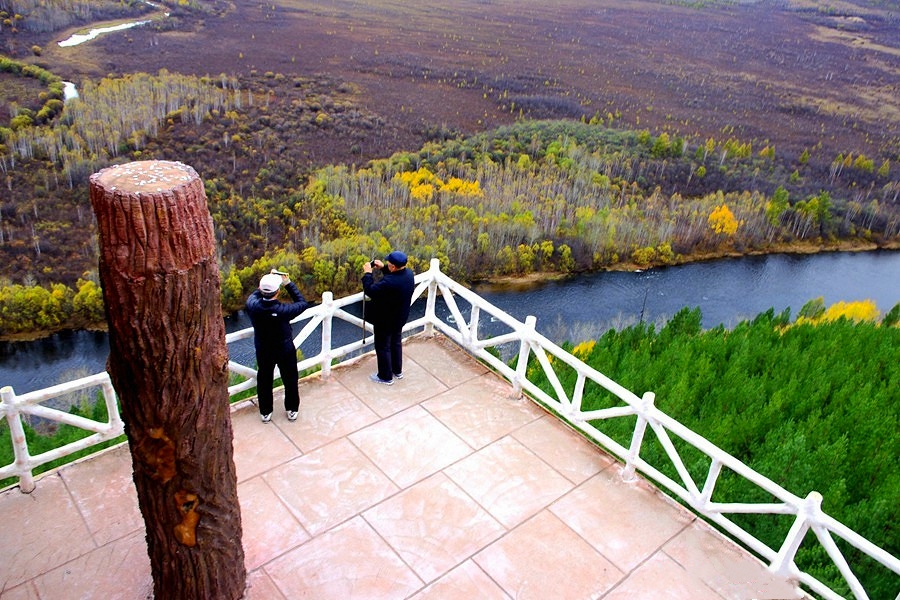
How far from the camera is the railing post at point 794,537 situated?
5363 millimetres

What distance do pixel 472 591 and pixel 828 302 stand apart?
24.2 metres

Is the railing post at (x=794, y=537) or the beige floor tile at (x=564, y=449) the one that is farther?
the beige floor tile at (x=564, y=449)

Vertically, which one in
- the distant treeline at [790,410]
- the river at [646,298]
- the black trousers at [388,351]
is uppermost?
the black trousers at [388,351]

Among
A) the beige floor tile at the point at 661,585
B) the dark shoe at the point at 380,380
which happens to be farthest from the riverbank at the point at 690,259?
the beige floor tile at the point at 661,585

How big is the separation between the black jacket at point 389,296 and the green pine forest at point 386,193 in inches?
576

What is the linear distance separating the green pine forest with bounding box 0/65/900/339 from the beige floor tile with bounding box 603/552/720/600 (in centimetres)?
1696

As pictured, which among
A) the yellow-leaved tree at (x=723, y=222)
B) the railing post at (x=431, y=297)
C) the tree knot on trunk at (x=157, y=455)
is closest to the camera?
the tree knot on trunk at (x=157, y=455)

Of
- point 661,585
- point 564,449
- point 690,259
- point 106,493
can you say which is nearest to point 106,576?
point 106,493

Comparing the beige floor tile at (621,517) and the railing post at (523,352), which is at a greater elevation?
the railing post at (523,352)

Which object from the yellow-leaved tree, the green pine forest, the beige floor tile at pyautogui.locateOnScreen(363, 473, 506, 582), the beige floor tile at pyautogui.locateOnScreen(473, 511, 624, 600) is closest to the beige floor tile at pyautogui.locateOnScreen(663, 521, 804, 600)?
the beige floor tile at pyautogui.locateOnScreen(473, 511, 624, 600)

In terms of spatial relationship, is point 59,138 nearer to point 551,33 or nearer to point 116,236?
point 116,236

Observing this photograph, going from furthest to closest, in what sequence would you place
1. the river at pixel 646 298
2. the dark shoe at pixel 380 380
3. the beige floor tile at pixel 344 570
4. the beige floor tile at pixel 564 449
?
the river at pixel 646 298 < the dark shoe at pixel 380 380 < the beige floor tile at pixel 564 449 < the beige floor tile at pixel 344 570

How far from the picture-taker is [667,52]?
58719 millimetres

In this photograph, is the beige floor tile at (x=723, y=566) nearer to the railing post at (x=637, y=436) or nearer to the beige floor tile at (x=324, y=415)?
the railing post at (x=637, y=436)
